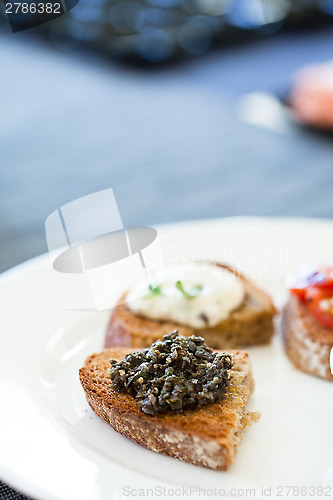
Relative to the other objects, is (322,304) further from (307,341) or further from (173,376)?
(173,376)

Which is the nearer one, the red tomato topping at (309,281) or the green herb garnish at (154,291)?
the red tomato topping at (309,281)

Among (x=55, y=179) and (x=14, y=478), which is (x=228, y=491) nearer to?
(x=14, y=478)

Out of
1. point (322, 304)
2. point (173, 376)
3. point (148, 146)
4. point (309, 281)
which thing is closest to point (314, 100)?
point (148, 146)

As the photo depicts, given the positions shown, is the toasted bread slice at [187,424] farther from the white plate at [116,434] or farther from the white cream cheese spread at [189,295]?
the white cream cheese spread at [189,295]

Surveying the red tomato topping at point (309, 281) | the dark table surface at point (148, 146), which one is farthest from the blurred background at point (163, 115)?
the red tomato topping at point (309, 281)

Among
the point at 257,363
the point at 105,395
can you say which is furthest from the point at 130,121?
the point at 105,395
